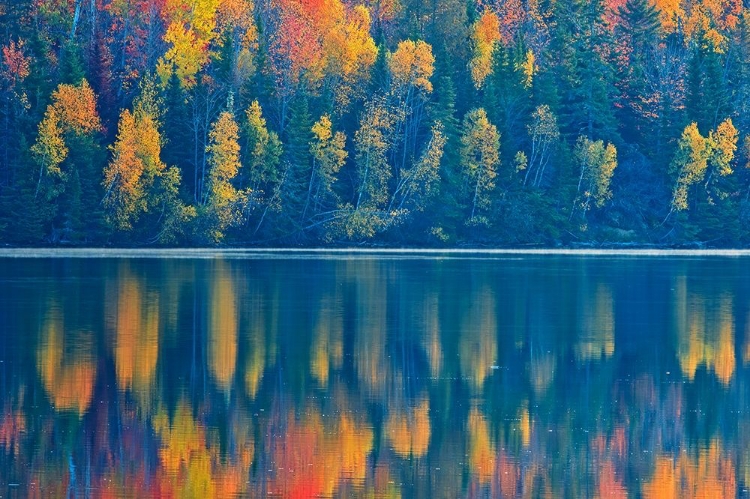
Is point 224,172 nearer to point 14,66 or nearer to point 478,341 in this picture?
point 14,66

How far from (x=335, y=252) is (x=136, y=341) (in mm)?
45954

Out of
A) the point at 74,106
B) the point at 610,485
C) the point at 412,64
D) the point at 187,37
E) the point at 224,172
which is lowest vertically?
the point at 610,485

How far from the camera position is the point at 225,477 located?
15.6 m

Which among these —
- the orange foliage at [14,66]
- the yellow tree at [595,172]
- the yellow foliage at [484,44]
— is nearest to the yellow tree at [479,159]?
the yellow foliage at [484,44]

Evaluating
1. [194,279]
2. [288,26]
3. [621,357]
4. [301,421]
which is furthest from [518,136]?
[301,421]

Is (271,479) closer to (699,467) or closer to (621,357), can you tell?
(699,467)

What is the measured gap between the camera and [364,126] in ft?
267

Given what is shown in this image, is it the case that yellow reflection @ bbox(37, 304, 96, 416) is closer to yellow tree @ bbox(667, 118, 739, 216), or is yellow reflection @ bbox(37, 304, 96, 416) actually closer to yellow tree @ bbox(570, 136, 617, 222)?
yellow tree @ bbox(570, 136, 617, 222)

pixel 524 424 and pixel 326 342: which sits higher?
pixel 326 342

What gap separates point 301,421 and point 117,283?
1007 inches

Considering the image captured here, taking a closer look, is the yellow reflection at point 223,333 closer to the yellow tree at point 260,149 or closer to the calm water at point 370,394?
the calm water at point 370,394

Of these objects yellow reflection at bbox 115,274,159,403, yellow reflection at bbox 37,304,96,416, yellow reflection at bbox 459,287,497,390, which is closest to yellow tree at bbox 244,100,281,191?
yellow reflection at bbox 115,274,159,403

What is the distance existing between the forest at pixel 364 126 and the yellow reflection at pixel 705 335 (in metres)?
39.9

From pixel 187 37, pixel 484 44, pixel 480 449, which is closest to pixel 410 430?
pixel 480 449
